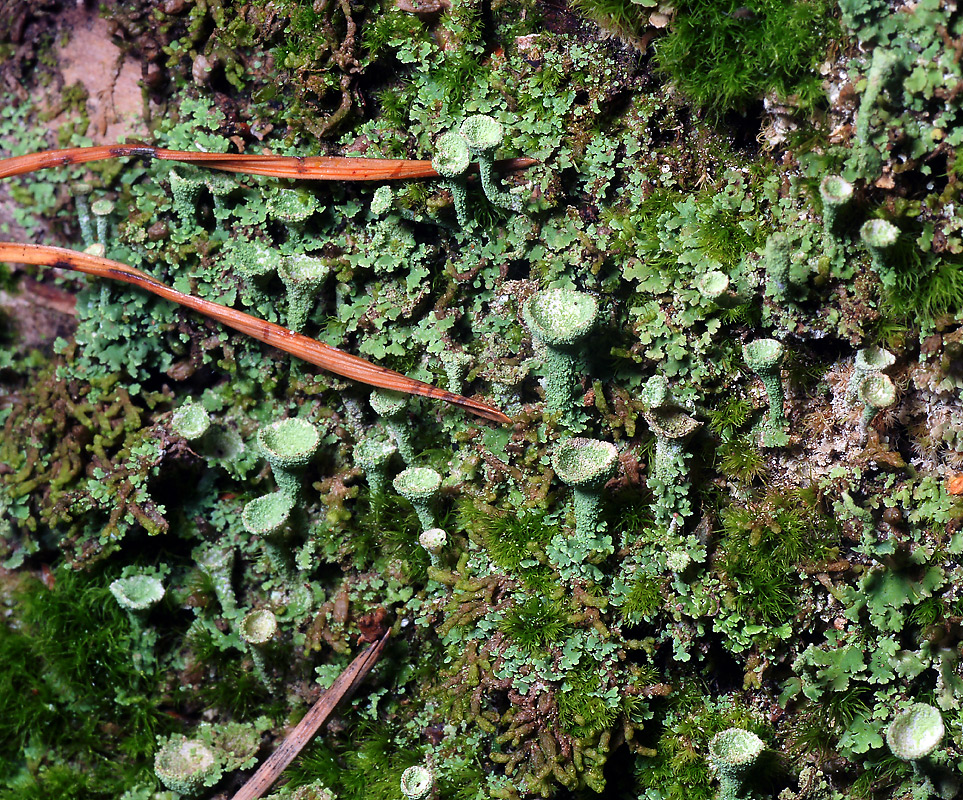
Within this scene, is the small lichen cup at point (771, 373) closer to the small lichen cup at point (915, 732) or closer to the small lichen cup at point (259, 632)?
the small lichen cup at point (915, 732)

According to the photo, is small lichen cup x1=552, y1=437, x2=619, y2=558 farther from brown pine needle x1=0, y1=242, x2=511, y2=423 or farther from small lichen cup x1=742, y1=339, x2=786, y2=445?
small lichen cup x1=742, y1=339, x2=786, y2=445

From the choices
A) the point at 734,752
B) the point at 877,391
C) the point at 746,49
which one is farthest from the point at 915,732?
the point at 746,49

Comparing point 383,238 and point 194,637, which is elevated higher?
point 383,238

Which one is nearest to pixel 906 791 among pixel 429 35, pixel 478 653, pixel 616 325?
pixel 478 653

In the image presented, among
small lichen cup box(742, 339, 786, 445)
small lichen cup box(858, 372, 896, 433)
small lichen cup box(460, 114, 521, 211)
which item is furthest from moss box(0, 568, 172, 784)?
small lichen cup box(858, 372, 896, 433)

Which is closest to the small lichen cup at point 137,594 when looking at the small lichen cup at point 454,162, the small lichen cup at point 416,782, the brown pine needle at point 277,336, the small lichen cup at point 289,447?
the small lichen cup at point 289,447

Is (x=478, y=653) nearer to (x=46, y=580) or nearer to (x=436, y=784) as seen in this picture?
(x=436, y=784)
